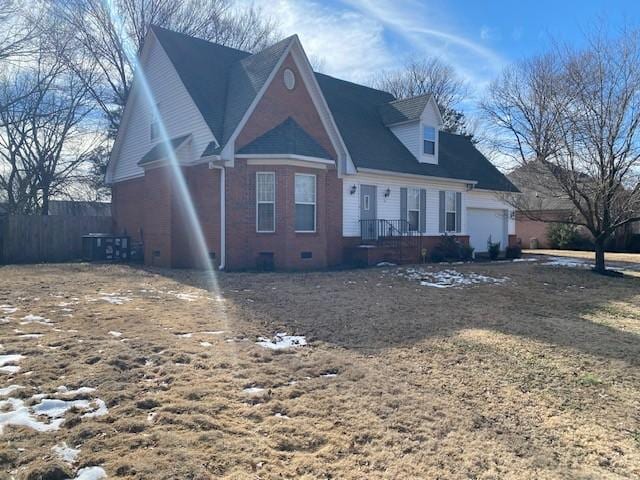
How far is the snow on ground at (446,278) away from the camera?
12281 millimetres

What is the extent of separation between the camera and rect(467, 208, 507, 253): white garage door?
896 inches

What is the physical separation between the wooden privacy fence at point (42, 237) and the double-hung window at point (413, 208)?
13.4 meters

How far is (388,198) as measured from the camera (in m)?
18.0

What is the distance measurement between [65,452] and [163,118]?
15227 mm

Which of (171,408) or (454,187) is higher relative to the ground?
(454,187)

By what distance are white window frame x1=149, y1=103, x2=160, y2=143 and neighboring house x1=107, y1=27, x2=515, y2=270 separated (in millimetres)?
87

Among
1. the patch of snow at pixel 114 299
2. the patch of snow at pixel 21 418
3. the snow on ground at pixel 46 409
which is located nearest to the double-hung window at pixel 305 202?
the patch of snow at pixel 114 299

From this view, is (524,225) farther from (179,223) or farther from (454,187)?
(179,223)

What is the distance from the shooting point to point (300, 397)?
4.34 m

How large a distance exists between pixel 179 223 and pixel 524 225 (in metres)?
27.7

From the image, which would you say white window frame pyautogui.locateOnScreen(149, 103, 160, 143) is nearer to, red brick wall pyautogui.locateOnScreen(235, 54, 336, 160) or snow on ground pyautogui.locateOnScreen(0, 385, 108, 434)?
red brick wall pyautogui.locateOnScreen(235, 54, 336, 160)

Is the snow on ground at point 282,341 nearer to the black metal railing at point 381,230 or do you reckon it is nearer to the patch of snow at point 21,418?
the patch of snow at point 21,418

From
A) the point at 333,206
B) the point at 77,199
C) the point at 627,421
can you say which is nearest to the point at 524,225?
the point at 333,206

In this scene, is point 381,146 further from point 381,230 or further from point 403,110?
point 381,230
